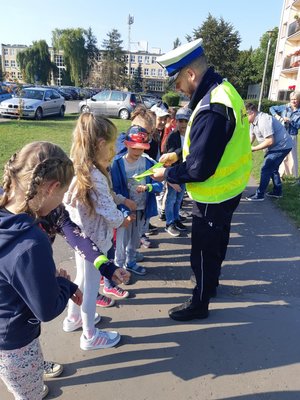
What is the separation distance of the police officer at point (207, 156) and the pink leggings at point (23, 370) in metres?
1.44

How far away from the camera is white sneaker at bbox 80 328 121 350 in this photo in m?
2.46

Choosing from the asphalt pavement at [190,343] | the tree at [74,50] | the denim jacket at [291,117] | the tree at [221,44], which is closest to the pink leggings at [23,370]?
the asphalt pavement at [190,343]

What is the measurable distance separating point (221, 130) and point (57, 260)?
245cm

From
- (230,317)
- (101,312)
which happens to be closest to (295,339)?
(230,317)

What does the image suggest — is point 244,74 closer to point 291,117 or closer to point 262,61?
point 262,61

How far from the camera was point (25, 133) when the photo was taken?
38.5 ft

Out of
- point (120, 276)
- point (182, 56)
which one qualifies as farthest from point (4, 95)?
point (120, 276)

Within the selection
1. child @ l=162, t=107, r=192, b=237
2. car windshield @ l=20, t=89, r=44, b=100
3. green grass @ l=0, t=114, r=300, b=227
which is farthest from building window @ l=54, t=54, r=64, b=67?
child @ l=162, t=107, r=192, b=237

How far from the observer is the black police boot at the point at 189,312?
2873 millimetres

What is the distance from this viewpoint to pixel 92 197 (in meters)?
2.28

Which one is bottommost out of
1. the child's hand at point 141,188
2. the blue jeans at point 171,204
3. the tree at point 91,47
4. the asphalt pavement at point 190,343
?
the asphalt pavement at point 190,343

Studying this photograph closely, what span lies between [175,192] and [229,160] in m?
2.23

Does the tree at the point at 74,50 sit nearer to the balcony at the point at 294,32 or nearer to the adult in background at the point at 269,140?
the balcony at the point at 294,32

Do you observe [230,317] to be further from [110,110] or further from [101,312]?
[110,110]
